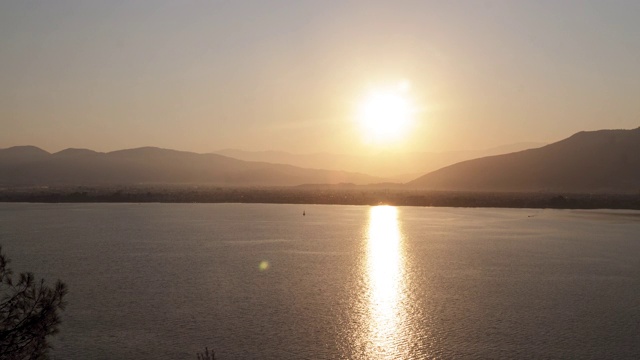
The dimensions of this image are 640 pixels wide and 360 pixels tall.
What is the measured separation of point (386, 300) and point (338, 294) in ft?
5.43

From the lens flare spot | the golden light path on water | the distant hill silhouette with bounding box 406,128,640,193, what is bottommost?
the golden light path on water

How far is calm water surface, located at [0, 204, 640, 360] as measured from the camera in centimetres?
1285

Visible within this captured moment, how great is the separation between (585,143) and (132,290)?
193 m

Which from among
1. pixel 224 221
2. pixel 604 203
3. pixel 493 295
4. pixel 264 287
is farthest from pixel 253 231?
pixel 604 203

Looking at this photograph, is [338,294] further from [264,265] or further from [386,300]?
[264,265]

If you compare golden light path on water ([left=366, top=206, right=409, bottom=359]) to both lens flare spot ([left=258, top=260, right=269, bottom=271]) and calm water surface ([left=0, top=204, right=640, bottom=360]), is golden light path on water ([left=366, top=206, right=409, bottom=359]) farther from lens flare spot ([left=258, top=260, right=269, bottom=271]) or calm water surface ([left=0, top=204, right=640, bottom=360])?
lens flare spot ([left=258, top=260, right=269, bottom=271])

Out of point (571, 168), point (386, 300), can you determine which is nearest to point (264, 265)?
point (386, 300)

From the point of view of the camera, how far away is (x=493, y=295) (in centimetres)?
1842

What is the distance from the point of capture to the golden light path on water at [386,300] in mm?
12812

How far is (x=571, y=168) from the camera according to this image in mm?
170375

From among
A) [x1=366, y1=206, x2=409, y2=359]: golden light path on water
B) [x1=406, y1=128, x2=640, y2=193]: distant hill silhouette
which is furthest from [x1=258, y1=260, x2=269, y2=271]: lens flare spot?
[x1=406, y1=128, x2=640, y2=193]: distant hill silhouette

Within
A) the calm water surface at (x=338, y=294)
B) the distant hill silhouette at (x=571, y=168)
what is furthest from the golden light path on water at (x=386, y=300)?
the distant hill silhouette at (x=571, y=168)

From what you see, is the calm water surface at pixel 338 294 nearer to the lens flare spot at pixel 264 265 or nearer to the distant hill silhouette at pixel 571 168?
the lens flare spot at pixel 264 265

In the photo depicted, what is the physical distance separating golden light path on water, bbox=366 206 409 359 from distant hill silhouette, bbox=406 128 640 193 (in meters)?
140
